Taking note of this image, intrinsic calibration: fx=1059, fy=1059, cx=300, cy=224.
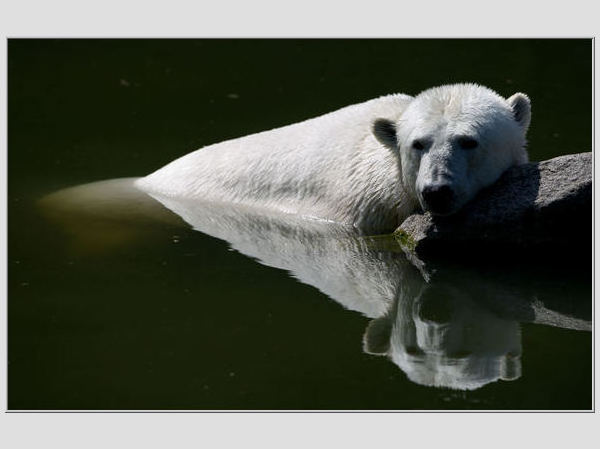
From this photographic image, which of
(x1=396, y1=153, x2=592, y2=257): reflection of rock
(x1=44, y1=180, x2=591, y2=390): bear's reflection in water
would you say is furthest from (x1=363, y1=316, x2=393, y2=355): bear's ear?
(x1=396, y1=153, x2=592, y2=257): reflection of rock

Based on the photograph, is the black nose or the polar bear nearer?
the black nose

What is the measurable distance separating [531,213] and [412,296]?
0.82m

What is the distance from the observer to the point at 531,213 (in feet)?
19.8

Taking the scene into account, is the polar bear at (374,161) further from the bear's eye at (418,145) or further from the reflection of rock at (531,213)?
the reflection of rock at (531,213)

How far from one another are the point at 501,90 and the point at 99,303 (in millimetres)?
6937

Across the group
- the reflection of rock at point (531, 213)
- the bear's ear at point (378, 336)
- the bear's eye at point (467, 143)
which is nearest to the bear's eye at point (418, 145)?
the bear's eye at point (467, 143)

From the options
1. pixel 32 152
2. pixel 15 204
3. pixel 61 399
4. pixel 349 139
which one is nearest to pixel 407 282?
pixel 349 139

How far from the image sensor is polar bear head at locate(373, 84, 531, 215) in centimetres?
598

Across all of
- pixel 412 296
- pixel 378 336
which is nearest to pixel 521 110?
pixel 412 296

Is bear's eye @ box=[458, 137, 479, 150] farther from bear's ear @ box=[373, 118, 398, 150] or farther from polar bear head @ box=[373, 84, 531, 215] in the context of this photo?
bear's ear @ box=[373, 118, 398, 150]

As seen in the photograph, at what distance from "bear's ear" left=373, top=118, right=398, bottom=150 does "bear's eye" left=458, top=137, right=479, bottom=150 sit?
0.59 meters

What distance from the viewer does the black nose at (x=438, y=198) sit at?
19.4ft

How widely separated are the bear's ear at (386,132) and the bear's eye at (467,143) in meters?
0.59

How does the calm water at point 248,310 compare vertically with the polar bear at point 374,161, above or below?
below
